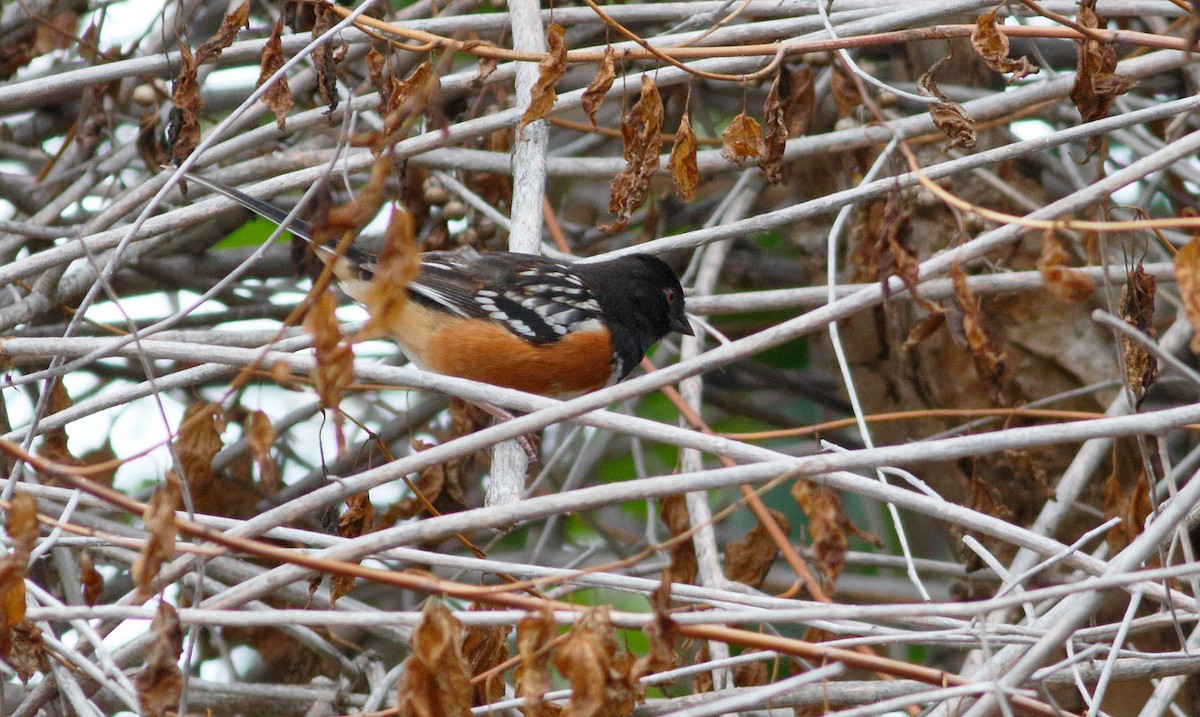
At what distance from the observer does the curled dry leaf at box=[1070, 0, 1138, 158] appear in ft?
7.39

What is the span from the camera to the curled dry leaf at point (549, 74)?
87.2 inches

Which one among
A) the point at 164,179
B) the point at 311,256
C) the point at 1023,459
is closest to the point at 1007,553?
the point at 1023,459

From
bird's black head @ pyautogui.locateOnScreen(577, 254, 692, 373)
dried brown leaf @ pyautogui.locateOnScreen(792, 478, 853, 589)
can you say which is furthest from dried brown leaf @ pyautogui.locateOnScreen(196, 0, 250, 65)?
dried brown leaf @ pyautogui.locateOnScreen(792, 478, 853, 589)

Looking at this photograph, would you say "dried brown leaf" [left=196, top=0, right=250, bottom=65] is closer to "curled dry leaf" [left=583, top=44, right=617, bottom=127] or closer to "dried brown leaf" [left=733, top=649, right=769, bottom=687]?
"curled dry leaf" [left=583, top=44, right=617, bottom=127]

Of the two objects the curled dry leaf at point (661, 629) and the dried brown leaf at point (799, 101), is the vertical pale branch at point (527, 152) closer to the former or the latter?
the dried brown leaf at point (799, 101)

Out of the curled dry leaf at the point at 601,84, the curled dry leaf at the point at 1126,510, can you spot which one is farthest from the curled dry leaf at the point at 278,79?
the curled dry leaf at the point at 1126,510

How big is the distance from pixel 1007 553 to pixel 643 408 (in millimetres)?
1564

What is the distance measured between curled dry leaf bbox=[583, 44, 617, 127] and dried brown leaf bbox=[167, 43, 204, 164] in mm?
839

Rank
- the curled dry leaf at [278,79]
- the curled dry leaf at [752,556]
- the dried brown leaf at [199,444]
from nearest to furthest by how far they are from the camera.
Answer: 1. the dried brown leaf at [199,444]
2. the curled dry leaf at [278,79]
3. the curled dry leaf at [752,556]

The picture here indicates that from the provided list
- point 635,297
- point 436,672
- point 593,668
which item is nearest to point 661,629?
point 593,668

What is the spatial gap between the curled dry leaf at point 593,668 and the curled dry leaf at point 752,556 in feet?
4.02

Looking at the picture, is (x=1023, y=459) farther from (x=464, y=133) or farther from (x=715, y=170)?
(x=464, y=133)

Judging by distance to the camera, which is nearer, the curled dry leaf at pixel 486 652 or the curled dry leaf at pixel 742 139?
the curled dry leaf at pixel 486 652

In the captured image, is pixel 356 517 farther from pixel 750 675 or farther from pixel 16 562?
pixel 750 675
